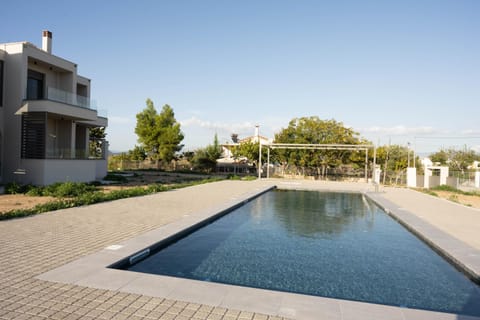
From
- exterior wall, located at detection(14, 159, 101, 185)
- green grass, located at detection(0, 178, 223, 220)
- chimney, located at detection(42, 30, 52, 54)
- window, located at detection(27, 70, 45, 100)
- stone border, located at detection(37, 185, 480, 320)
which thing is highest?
chimney, located at detection(42, 30, 52, 54)

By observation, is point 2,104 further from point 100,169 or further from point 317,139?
point 317,139

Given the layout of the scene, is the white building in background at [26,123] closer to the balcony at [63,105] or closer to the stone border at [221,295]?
the balcony at [63,105]

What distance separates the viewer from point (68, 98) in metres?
18.0

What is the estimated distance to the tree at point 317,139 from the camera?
33188mm

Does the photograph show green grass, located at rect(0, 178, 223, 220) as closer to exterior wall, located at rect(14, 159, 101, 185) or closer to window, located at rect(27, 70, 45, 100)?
exterior wall, located at rect(14, 159, 101, 185)

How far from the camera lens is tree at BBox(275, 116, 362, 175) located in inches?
1307

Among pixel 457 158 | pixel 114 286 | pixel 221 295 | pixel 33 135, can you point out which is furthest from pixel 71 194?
pixel 457 158

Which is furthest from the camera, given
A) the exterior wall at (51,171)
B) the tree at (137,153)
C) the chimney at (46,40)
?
the tree at (137,153)

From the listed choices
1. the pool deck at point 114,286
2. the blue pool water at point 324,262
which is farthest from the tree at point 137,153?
the pool deck at point 114,286

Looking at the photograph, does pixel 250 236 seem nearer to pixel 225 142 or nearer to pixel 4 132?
pixel 4 132

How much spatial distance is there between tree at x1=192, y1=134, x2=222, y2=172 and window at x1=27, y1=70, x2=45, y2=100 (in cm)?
2345

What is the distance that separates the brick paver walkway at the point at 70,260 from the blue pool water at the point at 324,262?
4.28 ft

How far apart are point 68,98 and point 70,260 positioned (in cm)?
1514

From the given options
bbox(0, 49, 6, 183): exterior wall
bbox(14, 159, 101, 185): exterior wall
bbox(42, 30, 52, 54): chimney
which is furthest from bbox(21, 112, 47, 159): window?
bbox(42, 30, 52, 54): chimney
